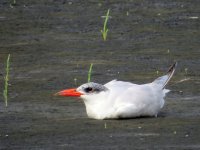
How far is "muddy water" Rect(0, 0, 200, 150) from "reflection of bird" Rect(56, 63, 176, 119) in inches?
4.0

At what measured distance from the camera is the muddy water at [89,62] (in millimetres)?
10297

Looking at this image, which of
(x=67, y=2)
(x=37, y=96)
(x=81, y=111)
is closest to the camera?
(x=81, y=111)

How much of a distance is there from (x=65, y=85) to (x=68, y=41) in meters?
3.33

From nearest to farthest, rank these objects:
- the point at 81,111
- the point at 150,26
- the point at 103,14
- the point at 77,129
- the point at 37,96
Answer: the point at 77,129, the point at 81,111, the point at 37,96, the point at 150,26, the point at 103,14

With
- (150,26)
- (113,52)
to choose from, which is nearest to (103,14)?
(150,26)

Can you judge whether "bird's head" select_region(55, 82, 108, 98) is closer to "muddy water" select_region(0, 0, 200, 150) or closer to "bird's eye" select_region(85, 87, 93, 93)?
"bird's eye" select_region(85, 87, 93, 93)

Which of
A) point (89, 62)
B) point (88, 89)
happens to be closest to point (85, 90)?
point (88, 89)

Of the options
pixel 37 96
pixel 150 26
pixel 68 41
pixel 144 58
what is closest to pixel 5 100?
pixel 37 96

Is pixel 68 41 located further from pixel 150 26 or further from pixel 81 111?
pixel 81 111

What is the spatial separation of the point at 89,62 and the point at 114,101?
3.69 m

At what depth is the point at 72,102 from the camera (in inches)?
486

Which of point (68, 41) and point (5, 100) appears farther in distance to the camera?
point (68, 41)

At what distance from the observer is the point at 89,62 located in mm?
14812

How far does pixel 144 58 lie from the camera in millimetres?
15031
